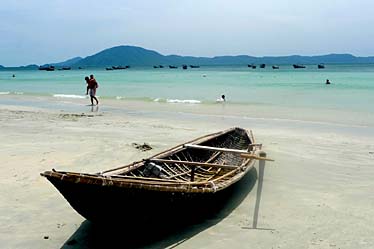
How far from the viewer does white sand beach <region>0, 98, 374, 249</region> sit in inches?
211

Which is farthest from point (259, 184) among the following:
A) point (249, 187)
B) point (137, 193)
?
point (137, 193)

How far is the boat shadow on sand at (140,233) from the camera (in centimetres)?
502

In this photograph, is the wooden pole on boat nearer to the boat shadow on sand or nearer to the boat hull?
the boat shadow on sand

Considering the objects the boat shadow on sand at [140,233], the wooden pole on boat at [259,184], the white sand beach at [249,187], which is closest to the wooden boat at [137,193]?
the boat shadow on sand at [140,233]

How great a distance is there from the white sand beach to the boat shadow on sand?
0.02 meters

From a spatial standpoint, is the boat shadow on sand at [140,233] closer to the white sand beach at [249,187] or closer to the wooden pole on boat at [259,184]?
the white sand beach at [249,187]

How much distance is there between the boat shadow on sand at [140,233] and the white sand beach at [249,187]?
25mm

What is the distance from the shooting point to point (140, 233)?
5.23m

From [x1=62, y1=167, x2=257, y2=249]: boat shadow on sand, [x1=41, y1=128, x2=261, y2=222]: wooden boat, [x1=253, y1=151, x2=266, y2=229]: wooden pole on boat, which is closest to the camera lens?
[x1=41, y1=128, x2=261, y2=222]: wooden boat

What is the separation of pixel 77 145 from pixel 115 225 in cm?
582

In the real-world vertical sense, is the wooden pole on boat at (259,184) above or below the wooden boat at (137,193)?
below

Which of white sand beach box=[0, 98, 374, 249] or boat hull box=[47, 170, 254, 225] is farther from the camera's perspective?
white sand beach box=[0, 98, 374, 249]

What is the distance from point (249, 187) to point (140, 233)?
2.80 metres

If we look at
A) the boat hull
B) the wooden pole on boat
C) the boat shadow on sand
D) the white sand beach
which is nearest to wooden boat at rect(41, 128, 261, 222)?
the boat hull
